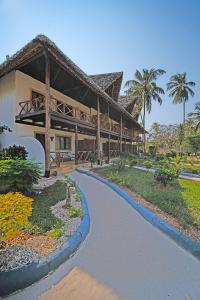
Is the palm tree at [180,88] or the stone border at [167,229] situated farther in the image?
the palm tree at [180,88]

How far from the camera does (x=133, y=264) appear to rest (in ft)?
10.8

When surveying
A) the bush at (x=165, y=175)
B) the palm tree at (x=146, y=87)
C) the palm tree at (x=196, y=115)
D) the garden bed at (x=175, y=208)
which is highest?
the palm tree at (x=146, y=87)

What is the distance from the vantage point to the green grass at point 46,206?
459 centimetres

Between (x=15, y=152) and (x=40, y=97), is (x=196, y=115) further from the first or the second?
(x=15, y=152)

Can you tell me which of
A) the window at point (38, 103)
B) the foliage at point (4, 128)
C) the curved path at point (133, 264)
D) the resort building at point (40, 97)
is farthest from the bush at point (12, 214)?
the foliage at point (4, 128)

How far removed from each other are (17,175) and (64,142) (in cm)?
1168

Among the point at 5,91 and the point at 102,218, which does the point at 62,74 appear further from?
the point at 102,218

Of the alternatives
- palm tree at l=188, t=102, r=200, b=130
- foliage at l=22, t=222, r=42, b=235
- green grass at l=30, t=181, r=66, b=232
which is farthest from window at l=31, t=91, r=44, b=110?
palm tree at l=188, t=102, r=200, b=130

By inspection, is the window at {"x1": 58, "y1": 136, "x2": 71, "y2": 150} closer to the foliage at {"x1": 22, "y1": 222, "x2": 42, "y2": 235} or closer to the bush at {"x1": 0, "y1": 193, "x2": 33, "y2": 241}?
the foliage at {"x1": 22, "y1": 222, "x2": 42, "y2": 235}

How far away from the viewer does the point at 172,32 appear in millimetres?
8734

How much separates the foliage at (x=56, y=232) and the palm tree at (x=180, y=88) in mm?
37912

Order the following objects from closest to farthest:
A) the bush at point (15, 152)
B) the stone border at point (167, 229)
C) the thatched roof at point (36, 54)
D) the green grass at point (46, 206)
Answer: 1. the stone border at point (167, 229)
2. the green grass at point (46, 206)
3. the thatched roof at point (36, 54)
4. the bush at point (15, 152)

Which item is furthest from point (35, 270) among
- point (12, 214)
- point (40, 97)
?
point (40, 97)

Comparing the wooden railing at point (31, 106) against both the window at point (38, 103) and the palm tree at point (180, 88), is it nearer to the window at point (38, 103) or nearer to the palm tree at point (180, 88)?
the window at point (38, 103)
